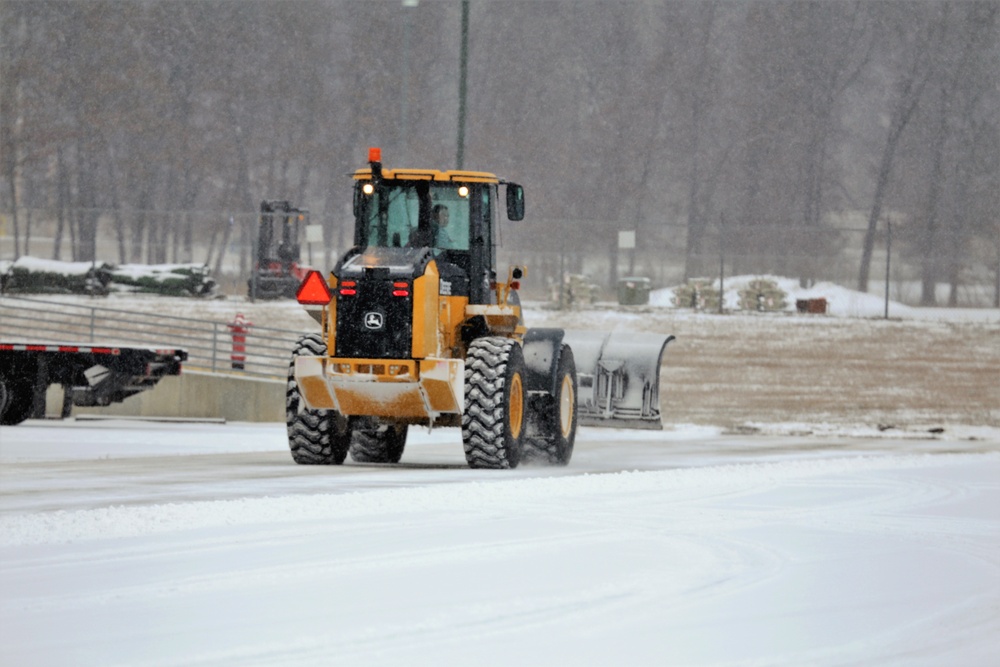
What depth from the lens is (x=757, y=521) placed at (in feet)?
41.3

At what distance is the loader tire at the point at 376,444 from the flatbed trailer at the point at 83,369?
5.51 metres

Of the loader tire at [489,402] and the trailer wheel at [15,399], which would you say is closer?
the loader tire at [489,402]

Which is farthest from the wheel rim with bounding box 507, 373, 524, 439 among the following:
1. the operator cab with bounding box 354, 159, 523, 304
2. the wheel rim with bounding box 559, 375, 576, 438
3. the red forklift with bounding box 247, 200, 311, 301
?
the red forklift with bounding box 247, 200, 311, 301

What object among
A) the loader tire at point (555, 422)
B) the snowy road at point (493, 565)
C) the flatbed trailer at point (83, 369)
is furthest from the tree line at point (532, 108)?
the snowy road at point (493, 565)

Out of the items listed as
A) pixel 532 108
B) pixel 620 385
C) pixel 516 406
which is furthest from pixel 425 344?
pixel 532 108

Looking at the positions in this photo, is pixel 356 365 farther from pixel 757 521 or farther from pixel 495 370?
pixel 757 521

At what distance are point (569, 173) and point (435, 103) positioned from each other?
993 centimetres

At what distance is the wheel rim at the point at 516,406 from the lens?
17172mm

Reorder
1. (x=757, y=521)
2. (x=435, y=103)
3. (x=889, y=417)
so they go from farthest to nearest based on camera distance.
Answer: (x=435, y=103) < (x=889, y=417) < (x=757, y=521)

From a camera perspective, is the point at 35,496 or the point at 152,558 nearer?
the point at 152,558

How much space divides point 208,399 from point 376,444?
1059 centimetres

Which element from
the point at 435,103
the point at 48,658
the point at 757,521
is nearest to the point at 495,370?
the point at 757,521

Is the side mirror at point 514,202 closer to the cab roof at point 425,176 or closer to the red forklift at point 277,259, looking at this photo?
the cab roof at point 425,176

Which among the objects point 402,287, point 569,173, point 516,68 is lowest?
point 402,287
